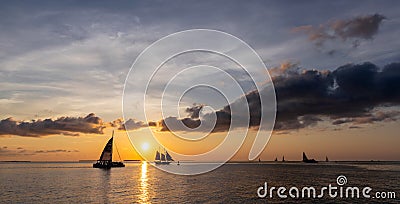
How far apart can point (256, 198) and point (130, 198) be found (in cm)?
3217

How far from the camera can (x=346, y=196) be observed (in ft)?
293

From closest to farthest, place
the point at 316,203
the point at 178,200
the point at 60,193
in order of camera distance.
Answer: the point at 316,203 → the point at 178,200 → the point at 60,193

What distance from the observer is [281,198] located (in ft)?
284

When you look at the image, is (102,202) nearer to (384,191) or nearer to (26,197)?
(26,197)

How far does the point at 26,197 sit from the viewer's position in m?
90.8

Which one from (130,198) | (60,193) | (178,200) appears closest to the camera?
(178,200)

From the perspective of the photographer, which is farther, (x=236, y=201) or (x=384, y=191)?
(x=384, y=191)

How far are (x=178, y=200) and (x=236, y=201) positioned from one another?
1418cm

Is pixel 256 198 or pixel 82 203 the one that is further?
pixel 256 198

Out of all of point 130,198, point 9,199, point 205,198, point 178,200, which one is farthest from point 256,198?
point 9,199

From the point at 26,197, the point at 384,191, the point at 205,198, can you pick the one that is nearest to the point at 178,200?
the point at 205,198

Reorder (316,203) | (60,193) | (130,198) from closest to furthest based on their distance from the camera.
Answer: (316,203)
(130,198)
(60,193)

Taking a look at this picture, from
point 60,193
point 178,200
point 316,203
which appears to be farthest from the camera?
point 60,193

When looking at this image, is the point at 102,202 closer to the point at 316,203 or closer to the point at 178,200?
the point at 178,200
